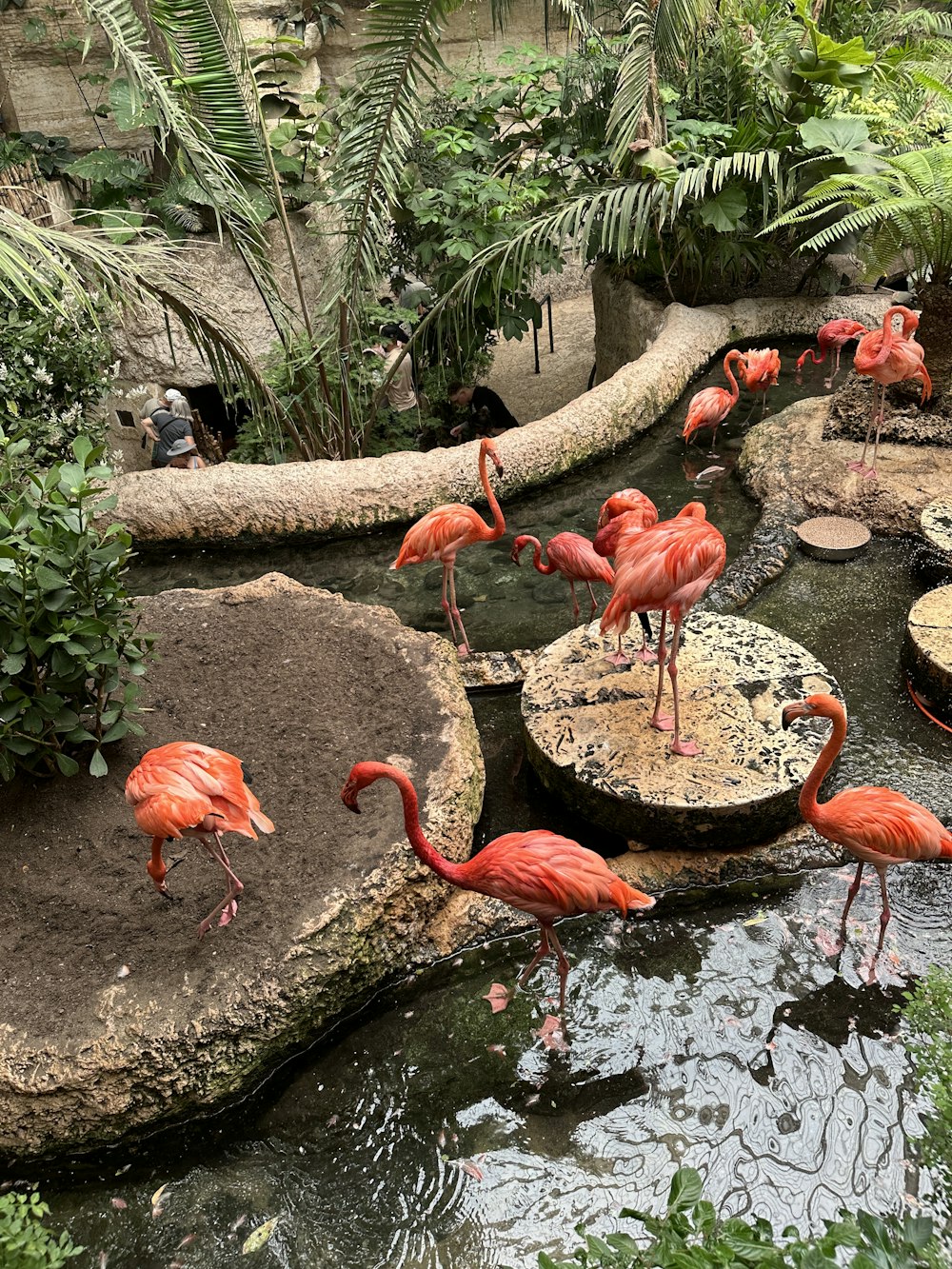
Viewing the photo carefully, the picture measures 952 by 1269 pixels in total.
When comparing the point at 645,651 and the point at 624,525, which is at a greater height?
the point at 624,525

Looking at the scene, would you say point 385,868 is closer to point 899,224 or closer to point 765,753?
point 765,753

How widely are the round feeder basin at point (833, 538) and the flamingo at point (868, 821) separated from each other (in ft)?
7.27

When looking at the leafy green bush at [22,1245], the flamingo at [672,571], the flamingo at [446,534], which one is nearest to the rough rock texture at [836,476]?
the flamingo at [446,534]

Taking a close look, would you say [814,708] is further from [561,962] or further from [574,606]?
[574,606]

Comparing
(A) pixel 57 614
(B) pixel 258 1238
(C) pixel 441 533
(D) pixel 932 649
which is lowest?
(B) pixel 258 1238

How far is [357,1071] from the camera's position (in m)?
3.02

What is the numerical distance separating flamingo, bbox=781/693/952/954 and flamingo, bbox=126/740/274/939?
1.70 m

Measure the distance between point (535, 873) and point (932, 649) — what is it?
2.08m

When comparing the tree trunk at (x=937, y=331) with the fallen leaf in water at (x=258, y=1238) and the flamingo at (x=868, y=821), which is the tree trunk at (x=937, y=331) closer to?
the flamingo at (x=868, y=821)

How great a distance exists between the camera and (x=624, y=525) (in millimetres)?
4234

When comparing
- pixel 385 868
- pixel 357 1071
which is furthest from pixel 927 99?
pixel 357 1071

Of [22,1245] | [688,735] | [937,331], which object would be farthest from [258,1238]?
[937,331]

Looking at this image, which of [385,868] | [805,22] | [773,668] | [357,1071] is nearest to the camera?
[357,1071]

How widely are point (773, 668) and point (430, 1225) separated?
7.81 ft
